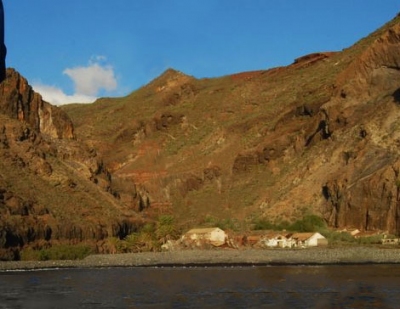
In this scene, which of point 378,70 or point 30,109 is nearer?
point 378,70

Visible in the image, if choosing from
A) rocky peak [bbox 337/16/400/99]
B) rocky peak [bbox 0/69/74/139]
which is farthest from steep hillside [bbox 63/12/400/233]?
rocky peak [bbox 0/69/74/139]

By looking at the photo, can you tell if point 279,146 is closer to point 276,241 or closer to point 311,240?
point 276,241

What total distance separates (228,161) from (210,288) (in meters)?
101

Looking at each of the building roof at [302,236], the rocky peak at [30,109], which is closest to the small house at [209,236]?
the building roof at [302,236]

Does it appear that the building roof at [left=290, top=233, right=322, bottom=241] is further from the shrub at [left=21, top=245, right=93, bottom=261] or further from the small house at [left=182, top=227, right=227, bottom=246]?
the shrub at [left=21, top=245, right=93, bottom=261]

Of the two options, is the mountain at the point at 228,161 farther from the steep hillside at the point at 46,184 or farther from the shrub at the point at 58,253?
the shrub at the point at 58,253

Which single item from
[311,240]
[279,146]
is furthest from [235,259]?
[279,146]

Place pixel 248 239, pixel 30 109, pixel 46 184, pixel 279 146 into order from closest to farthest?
pixel 46 184 < pixel 248 239 < pixel 30 109 < pixel 279 146

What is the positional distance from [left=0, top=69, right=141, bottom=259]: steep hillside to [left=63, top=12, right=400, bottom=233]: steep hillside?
13.0 metres

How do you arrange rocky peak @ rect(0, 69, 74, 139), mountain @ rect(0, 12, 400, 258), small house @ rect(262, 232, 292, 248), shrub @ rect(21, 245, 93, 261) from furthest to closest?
rocky peak @ rect(0, 69, 74, 139)
small house @ rect(262, 232, 292, 248)
mountain @ rect(0, 12, 400, 258)
shrub @ rect(21, 245, 93, 261)

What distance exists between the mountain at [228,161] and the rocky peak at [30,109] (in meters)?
0.26

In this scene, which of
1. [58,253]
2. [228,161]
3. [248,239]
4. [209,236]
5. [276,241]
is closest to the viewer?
[58,253]

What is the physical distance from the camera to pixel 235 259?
84625 mm

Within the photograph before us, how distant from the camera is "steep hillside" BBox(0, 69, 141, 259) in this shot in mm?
89250
